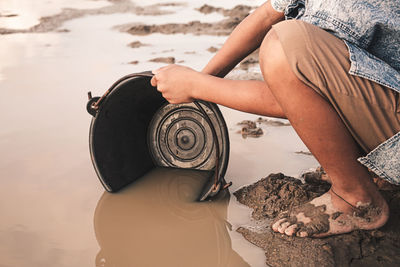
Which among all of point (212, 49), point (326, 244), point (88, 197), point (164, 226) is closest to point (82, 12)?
point (212, 49)

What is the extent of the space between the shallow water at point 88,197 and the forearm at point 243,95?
456mm

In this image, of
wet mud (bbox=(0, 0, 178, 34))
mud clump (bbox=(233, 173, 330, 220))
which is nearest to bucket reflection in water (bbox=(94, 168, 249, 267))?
mud clump (bbox=(233, 173, 330, 220))

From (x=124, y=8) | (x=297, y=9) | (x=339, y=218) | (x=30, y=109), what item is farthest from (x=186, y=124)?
(x=124, y=8)

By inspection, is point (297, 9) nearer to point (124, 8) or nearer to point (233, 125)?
point (233, 125)

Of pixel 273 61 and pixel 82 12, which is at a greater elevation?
pixel 273 61

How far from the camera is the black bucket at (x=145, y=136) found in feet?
6.18

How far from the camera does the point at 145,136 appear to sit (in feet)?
7.40

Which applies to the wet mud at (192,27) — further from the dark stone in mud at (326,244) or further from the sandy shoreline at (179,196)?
the dark stone in mud at (326,244)

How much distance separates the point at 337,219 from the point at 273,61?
61 centimetres

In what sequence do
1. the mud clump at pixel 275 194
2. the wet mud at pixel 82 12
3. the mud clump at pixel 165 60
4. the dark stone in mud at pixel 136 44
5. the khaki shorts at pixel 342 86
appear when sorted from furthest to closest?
the wet mud at pixel 82 12, the dark stone in mud at pixel 136 44, the mud clump at pixel 165 60, the mud clump at pixel 275 194, the khaki shorts at pixel 342 86

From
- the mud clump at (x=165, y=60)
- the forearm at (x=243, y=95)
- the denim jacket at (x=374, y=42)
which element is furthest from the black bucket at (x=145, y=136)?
the mud clump at (x=165, y=60)

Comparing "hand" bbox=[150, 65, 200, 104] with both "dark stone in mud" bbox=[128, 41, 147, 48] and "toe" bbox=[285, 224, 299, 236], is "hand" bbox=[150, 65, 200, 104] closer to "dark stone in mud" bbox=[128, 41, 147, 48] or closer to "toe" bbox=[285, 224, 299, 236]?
"toe" bbox=[285, 224, 299, 236]

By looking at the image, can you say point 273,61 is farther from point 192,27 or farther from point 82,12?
point 82,12

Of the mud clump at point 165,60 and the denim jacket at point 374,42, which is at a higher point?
the denim jacket at point 374,42
